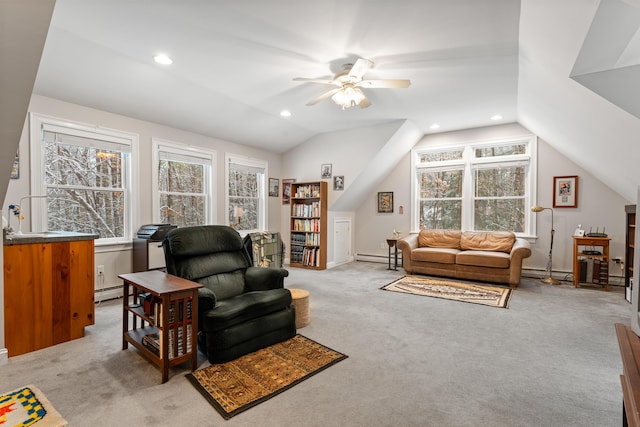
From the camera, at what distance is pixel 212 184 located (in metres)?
5.22

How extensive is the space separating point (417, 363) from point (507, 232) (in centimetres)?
400

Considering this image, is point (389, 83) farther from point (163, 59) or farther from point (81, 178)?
point (81, 178)

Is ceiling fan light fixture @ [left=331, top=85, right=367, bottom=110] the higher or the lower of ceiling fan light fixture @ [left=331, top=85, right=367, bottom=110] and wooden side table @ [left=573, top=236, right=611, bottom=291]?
the higher

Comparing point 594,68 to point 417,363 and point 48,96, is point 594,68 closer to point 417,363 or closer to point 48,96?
point 417,363

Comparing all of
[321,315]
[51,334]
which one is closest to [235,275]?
[321,315]

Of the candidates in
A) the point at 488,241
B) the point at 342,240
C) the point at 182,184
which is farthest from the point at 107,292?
the point at 488,241

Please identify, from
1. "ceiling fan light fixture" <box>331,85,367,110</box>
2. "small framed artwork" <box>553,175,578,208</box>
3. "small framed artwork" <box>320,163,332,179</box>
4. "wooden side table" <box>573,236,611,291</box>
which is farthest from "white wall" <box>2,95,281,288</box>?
"wooden side table" <box>573,236,611,291</box>

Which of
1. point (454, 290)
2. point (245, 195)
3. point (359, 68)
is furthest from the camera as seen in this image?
point (245, 195)

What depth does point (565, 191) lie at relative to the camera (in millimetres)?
4961

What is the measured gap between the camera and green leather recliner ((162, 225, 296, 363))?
7.39ft

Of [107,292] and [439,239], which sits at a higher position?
[439,239]

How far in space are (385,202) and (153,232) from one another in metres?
4.52

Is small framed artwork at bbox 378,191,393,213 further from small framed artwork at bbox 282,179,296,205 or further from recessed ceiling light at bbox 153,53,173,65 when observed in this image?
recessed ceiling light at bbox 153,53,173,65

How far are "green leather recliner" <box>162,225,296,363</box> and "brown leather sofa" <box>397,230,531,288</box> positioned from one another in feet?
10.7
